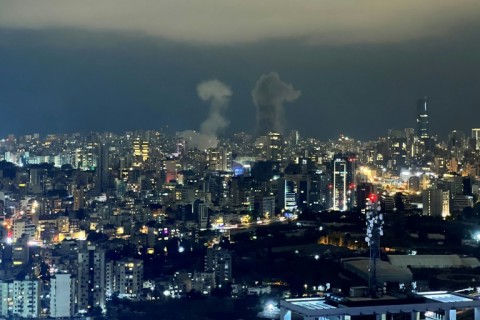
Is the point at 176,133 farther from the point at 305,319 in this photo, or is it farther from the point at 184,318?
the point at 305,319

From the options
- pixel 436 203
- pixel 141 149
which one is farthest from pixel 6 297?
pixel 141 149

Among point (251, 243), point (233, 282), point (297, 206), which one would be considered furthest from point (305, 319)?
point (297, 206)

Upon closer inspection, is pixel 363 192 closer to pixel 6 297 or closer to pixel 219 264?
pixel 219 264

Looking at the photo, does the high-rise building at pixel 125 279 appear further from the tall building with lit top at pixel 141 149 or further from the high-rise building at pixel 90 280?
the tall building with lit top at pixel 141 149

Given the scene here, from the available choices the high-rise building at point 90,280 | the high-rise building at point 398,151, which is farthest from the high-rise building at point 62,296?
the high-rise building at point 398,151

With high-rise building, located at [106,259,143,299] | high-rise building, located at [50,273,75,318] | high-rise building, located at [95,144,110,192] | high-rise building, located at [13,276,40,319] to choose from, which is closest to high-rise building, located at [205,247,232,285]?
high-rise building, located at [106,259,143,299]

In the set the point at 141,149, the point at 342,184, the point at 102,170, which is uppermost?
the point at 141,149
